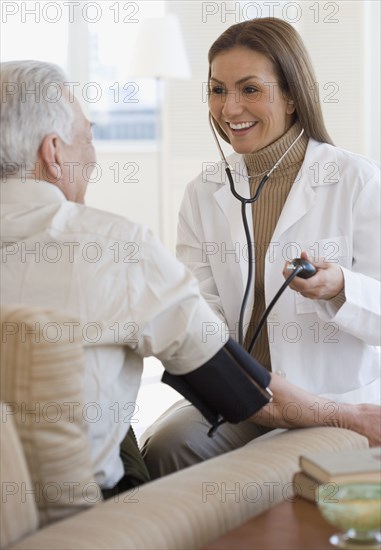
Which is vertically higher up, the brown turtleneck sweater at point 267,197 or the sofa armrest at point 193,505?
the brown turtleneck sweater at point 267,197

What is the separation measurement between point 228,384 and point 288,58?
36.8 inches

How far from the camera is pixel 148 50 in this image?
5.31 meters

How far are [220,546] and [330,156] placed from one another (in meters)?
1.16

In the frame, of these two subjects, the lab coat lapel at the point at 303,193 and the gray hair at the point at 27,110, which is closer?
the gray hair at the point at 27,110

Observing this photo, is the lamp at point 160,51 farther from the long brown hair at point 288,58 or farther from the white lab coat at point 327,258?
the white lab coat at point 327,258

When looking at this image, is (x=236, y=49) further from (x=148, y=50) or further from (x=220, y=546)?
(x=148, y=50)

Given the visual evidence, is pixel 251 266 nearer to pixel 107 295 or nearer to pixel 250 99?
pixel 250 99

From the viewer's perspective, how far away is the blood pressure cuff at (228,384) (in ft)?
4.78

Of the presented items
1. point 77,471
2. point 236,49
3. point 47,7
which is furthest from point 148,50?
point 77,471

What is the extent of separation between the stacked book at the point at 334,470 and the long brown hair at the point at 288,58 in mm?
1038

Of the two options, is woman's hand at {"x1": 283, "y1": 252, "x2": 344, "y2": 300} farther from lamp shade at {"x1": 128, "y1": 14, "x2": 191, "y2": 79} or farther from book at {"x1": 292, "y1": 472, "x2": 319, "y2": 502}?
lamp shade at {"x1": 128, "y1": 14, "x2": 191, "y2": 79}

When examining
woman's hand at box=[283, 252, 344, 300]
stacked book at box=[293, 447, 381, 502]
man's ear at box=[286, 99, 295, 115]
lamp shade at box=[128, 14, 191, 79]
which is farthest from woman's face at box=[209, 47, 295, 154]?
lamp shade at box=[128, 14, 191, 79]

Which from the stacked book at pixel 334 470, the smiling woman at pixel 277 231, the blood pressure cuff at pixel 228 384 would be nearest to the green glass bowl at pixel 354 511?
the stacked book at pixel 334 470

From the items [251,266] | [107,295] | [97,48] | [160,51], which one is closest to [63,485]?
[107,295]
